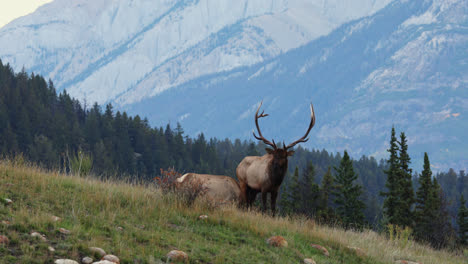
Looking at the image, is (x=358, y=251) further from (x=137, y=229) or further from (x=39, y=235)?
(x=39, y=235)

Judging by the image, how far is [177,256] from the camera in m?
8.66

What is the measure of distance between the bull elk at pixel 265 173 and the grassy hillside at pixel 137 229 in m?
2.20

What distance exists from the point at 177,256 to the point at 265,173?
747 cm

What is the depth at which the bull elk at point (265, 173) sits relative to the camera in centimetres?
1558

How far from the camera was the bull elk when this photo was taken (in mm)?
15578

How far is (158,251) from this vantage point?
880 centimetres

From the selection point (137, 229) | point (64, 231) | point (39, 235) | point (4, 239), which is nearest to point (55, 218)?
point (64, 231)

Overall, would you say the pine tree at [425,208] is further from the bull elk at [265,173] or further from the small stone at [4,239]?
the small stone at [4,239]

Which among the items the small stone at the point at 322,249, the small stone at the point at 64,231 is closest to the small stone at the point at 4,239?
the small stone at the point at 64,231

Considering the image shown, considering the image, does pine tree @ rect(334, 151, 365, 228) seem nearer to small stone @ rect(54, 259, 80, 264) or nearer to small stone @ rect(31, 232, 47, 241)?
small stone @ rect(31, 232, 47, 241)

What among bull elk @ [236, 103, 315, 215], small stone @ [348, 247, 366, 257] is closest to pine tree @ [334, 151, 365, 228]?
bull elk @ [236, 103, 315, 215]

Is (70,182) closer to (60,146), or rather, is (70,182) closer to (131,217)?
(131,217)

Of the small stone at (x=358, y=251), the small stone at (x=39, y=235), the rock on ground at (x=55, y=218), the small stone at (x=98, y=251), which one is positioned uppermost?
the rock on ground at (x=55, y=218)

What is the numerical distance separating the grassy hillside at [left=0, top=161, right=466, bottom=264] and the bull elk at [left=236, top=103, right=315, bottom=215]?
2.20 meters
